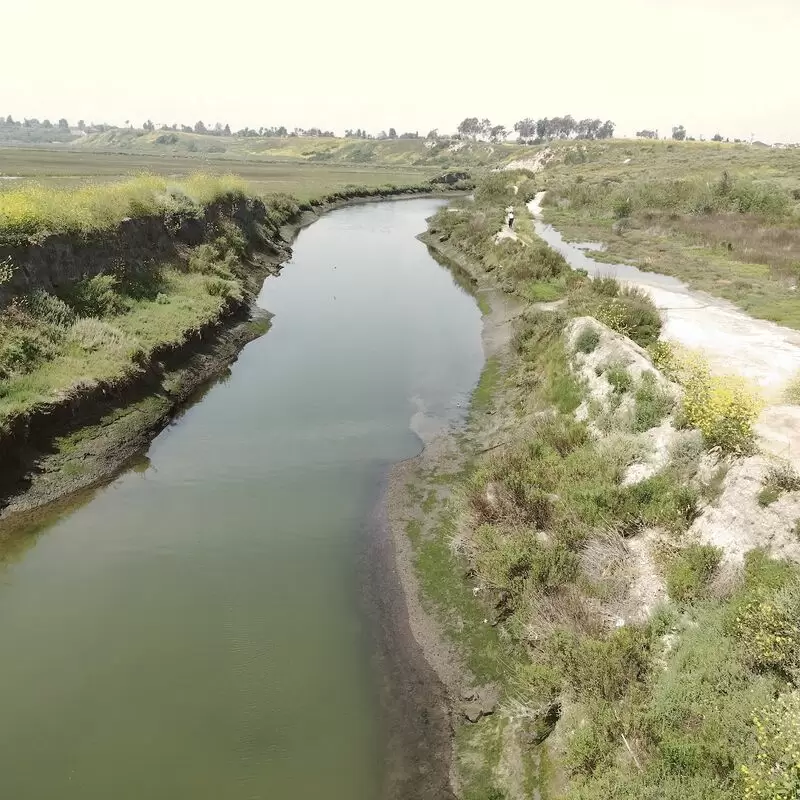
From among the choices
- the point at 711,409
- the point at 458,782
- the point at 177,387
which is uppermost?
the point at 711,409

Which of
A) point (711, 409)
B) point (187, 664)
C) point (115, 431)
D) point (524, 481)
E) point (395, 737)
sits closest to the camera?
point (395, 737)

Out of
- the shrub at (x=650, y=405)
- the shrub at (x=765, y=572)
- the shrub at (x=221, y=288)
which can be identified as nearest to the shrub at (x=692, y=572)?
the shrub at (x=765, y=572)

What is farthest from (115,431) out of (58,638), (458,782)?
(458,782)

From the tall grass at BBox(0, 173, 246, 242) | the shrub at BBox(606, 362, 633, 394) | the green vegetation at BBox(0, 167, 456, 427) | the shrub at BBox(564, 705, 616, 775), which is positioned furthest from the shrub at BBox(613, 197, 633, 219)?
the shrub at BBox(564, 705, 616, 775)

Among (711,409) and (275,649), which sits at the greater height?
(711,409)

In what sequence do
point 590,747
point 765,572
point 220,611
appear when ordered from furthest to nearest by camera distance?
point 220,611 < point 765,572 < point 590,747

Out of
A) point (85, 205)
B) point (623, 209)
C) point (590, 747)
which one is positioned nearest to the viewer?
point (590, 747)

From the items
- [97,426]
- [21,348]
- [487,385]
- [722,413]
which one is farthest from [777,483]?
[21,348]

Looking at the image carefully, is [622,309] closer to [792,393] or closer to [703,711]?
[792,393]

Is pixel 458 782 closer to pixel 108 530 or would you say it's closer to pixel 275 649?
pixel 275 649
